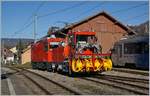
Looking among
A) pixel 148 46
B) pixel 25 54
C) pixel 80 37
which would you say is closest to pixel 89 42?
pixel 80 37

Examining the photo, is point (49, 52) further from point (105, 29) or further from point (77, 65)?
point (105, 29)

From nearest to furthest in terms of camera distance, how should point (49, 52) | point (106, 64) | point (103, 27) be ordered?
1. point (106, 64)
2. point (49, 52)
3. point (103, 27)

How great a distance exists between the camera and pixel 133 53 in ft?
109

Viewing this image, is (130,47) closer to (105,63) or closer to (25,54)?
(105,63)

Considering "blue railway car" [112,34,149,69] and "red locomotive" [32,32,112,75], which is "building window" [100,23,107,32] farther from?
"red locomotive" [32,32,112,75]

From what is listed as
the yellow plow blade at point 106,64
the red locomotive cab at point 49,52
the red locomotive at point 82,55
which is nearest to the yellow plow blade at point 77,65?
the red locomotive at point 82,55

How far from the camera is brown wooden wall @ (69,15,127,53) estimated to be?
54875 mm

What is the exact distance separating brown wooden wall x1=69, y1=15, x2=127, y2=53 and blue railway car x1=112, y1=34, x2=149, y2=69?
51.1 feet

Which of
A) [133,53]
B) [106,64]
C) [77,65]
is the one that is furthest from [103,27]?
[77,65]

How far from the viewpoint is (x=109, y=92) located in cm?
1521

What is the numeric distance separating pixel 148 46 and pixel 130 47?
12.1 feet

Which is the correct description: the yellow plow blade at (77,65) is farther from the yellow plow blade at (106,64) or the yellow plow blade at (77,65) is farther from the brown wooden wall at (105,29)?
the brown wooden wall at (105,29)

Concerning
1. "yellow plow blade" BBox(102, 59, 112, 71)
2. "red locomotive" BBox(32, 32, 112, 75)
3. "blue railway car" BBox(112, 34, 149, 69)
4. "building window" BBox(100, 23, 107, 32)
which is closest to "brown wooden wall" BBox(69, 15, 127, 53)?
"building window" BBox(100, 23, 107, 32)

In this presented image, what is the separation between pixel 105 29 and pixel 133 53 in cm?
2286
